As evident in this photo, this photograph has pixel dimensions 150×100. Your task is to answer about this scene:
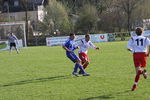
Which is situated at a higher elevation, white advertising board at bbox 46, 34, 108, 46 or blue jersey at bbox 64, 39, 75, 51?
blue jersey at bbox 64, 39, 75, 51

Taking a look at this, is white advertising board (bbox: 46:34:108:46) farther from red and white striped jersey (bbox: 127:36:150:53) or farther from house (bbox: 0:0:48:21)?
red and white striped jersey (bbox: 127:36:150:53)

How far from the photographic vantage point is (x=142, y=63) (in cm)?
968

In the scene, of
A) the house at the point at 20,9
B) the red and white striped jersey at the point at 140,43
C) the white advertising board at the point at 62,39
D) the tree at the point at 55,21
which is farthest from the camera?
the house at the point at 20,9

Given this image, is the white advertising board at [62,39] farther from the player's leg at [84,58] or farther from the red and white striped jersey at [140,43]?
the red and white striped jersey at [140,43]

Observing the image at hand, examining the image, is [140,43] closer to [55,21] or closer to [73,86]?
[73,86]

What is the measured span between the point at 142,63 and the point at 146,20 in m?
49.1

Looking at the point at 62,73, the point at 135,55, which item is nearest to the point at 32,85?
the point at 62,73

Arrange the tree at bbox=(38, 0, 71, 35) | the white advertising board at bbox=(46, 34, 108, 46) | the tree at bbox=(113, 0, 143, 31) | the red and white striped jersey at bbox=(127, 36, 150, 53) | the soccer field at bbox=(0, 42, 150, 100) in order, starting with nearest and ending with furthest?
1. the soccer field at bbox=(0, 42, 150, 100)
2. the red and white striped jersey at bbox=(127, 36, 150, 53)
3. the white advertising board at bbox=(46, 34, 108, 46)
4. the tree at bbox=(38, 0, 71, 35)
5. the tree at bbox=(113, 0, 143, 31)

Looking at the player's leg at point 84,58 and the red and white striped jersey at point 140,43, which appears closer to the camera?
the red and white striped jersey at point 140,43

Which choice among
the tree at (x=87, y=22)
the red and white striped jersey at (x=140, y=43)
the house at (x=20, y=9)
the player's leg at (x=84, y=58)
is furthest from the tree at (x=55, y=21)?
the red and white striped jersey at (x=140, y=43)

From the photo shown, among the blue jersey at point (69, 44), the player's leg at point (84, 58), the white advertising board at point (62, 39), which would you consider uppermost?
the blue jersey at point (69, 44)

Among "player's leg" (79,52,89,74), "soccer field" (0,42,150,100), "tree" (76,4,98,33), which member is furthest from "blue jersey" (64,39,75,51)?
"tree" (76,4,98,33)

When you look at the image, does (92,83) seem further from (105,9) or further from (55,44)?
(105,9)

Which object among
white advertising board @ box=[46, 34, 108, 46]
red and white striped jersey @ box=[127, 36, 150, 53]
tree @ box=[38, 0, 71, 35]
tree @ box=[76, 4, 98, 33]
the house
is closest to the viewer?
red and white striped jersey @ box=[127, 36, 150, 53]
